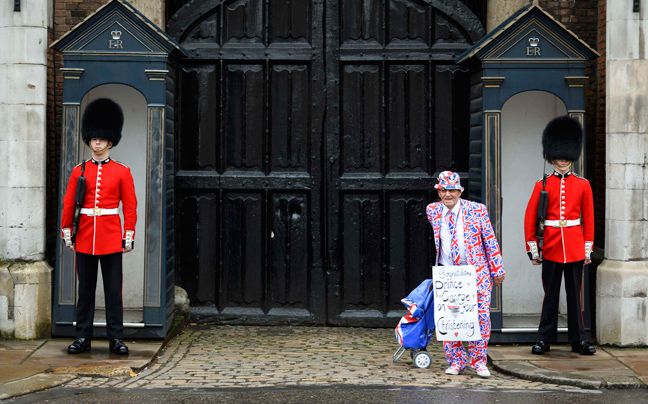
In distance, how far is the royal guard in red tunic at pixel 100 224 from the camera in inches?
299

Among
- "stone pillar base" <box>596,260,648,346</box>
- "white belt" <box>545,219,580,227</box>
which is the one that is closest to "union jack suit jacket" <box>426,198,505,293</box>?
"white belt" <box>545,219,580,227</box>

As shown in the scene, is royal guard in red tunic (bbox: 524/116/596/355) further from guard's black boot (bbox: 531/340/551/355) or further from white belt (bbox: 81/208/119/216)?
white belt (bbox: 81/208/119/216)

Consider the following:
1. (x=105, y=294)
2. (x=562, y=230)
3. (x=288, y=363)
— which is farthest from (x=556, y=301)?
(x=105, y=294)

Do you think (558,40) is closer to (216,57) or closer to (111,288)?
(216,57)

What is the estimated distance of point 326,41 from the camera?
892 centimetres

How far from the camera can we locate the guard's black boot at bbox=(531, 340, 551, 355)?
7754 mm

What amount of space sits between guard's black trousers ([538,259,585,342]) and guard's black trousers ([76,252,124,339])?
143 inches

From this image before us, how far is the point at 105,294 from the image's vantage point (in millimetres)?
7703

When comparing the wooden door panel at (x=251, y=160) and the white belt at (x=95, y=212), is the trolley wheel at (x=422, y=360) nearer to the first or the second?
the wooden door panel at (x=251, y=160)

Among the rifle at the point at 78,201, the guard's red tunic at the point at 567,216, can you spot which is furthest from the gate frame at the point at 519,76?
the rifle at the point at 78,201

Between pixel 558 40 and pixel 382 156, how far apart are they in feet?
6.59

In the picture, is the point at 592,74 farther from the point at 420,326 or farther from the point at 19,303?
the point at 19,303

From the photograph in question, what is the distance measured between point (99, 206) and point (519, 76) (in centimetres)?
385

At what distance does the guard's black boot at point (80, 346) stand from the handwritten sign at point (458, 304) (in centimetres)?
294
